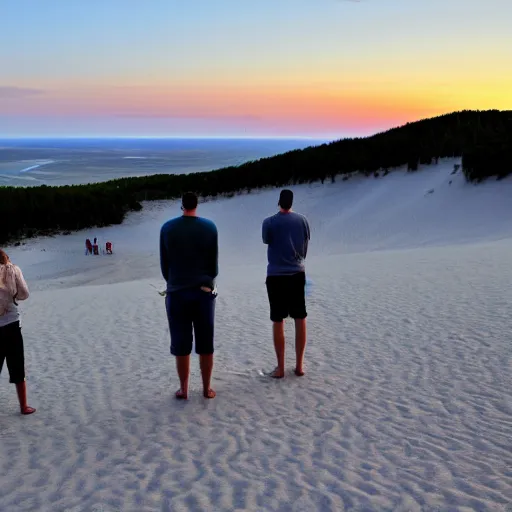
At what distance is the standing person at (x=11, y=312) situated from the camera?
15.2ft

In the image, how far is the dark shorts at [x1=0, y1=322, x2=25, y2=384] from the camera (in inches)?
186

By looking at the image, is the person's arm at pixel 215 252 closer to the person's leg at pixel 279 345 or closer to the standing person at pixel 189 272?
the standing person at pixel 189 272

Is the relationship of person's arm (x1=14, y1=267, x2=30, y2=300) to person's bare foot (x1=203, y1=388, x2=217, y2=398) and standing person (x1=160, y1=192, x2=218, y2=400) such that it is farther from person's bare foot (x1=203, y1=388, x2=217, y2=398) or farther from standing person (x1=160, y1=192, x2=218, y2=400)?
person's bare foot (x1=203, y1=388, x2=217, y2=398)

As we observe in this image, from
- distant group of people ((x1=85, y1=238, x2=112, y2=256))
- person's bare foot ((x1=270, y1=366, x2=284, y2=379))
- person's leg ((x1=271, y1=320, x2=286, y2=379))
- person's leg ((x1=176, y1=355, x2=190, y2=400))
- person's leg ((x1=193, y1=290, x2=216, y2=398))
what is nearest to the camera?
person's leg ((x1=193, y1=290, x2=216, y2=398))

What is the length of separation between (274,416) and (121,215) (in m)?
27.1

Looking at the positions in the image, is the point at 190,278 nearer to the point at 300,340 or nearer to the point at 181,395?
the point at 181,395

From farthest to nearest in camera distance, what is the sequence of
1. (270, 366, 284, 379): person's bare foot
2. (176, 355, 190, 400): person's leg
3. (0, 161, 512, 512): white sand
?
(270, 366, 284, 379): person's bare foot, (176, 355, 190, 400): person's leg, (0, 161, 512, 512): white sand

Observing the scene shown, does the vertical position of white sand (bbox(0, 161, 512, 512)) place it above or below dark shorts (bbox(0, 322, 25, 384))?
below

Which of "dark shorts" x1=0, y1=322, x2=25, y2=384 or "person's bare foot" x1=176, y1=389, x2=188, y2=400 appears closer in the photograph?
"dark shorts" x1=0, y1=322, x2=25, y2=384

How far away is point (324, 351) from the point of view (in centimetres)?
708

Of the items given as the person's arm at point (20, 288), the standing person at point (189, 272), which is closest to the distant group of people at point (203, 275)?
the standing person at point (189, 272)

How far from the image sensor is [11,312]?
15.4 feet

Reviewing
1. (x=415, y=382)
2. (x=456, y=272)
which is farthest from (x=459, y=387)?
(x=456, y=272)

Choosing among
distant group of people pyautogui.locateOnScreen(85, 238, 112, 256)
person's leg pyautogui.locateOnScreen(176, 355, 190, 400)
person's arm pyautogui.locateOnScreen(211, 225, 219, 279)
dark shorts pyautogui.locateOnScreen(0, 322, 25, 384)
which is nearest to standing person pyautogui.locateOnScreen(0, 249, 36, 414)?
dark shorts pyautogui.locateOnScreen(0, 322, 25, 384)
